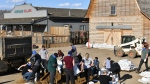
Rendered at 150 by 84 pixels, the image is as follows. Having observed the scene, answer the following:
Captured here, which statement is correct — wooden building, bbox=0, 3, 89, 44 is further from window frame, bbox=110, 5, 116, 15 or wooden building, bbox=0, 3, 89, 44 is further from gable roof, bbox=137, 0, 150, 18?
gable roof, bbox=137, 0, 150, 18

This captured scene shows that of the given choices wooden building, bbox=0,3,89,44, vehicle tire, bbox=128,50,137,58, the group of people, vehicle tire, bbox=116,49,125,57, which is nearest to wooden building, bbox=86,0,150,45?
wooden building, bbox=0,3,89,44

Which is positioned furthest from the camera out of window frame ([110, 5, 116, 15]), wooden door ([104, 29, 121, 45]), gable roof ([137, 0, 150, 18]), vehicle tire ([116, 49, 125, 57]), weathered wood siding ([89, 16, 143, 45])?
window frame ([110, 5, 116, 15])

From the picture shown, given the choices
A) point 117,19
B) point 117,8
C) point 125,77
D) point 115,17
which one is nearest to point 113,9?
point 117,8

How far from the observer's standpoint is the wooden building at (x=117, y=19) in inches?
1176

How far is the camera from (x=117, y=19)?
3212 centimetres

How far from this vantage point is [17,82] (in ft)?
44.1

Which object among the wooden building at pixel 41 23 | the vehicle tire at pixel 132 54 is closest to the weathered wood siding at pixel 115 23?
the wooden building at pixel 41 23

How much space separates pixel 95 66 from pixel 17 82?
431 cm

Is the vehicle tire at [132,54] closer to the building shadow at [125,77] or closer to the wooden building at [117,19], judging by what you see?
the wooden building at [117,19]

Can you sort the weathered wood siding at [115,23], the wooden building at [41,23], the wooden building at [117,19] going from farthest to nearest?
the wooden building at [41,23], the weathered wood siding at [115,23], the wooden building at [117,19]

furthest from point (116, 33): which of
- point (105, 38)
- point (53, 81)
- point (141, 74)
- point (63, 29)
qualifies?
point (53, 81)

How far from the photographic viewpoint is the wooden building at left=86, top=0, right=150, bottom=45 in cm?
2986

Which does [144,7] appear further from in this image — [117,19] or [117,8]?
[117,19]

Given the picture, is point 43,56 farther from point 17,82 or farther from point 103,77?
point 103,77
